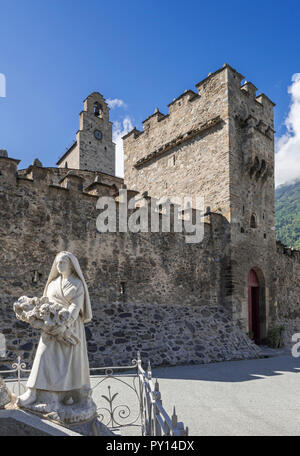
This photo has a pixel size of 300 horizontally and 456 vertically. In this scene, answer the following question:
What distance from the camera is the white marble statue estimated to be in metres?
3.73

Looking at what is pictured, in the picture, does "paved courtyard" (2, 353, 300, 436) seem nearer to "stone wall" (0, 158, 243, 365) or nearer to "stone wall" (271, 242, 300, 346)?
"stone wall" (0, 158, 243, 365)

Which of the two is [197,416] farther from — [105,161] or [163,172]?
[105,161]

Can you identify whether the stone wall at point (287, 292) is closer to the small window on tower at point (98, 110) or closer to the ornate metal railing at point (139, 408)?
the ornate metal railing at point (139, 408)

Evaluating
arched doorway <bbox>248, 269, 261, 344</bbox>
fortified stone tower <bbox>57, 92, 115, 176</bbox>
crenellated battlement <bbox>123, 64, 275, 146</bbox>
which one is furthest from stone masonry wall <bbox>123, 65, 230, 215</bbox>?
fortified stone tower <bbox>57, 92, 115, 176</bbox>

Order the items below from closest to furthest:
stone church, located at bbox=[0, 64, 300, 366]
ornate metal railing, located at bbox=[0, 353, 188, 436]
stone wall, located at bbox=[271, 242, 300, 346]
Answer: ornate metal railing, located at bbox=[0, 353, 188, 436] → stone church, located at bbox=[0, 64, 300, 366] → stone wall, located at bbox=[271, 242, 300, 346]

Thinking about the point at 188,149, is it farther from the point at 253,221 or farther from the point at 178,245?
the point at 178,245

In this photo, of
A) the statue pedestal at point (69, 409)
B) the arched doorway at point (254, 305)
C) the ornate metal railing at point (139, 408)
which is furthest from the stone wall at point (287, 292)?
the statue pedestal at point (69, 409)

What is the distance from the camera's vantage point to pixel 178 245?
13062 millimetres

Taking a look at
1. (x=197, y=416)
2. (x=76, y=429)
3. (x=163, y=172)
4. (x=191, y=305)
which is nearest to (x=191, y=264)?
(x=191, y=305)

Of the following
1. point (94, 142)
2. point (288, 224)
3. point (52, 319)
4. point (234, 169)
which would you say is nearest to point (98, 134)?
point (94, 142)

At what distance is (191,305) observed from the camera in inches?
512

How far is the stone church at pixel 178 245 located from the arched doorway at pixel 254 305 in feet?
0.16

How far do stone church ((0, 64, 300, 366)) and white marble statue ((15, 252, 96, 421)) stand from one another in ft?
17.1

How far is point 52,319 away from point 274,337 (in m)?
13.7
